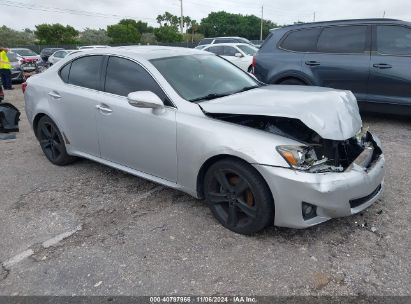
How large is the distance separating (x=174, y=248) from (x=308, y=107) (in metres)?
1.62

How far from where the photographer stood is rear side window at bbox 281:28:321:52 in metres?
6.89

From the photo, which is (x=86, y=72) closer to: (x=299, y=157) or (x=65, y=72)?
(x=65, y=72)

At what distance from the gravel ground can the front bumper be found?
0.29 m

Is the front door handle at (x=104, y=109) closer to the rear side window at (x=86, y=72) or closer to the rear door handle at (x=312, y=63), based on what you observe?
the rear side window at (x=86, y=72)

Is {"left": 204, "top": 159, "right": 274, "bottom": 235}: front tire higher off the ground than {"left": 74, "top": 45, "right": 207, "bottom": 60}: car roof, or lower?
lower

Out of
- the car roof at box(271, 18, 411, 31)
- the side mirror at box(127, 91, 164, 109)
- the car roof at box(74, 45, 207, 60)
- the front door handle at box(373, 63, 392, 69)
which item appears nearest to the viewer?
the side mirror at box(127, 91, 164, 109)

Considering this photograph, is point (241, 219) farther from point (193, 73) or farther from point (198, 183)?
point (193, 73)

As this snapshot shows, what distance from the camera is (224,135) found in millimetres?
3178

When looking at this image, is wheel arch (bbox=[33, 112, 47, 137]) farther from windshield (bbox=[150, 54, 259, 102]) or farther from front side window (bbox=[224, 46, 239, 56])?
front side window (bbox=[224, 46, 239, 56])

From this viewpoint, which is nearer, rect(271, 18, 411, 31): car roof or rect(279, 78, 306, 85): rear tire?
rect(271, 18, 411, 31): car roof

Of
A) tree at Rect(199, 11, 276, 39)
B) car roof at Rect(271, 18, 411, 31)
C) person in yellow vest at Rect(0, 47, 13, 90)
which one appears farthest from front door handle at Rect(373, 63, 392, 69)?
tree at Rect(199, 11, 276, 39)

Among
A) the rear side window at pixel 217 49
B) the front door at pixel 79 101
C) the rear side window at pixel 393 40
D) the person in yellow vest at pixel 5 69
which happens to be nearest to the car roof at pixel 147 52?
the front door at pixel 79 101

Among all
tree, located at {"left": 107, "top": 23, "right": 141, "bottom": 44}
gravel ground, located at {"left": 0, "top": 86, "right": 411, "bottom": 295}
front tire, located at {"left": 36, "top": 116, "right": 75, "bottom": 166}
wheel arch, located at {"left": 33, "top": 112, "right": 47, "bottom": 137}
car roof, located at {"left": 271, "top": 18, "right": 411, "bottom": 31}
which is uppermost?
tree, located at {"left": 107, "top": 23, "right": 141, "bottom": 44}

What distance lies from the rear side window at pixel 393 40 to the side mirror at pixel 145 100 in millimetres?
4461
